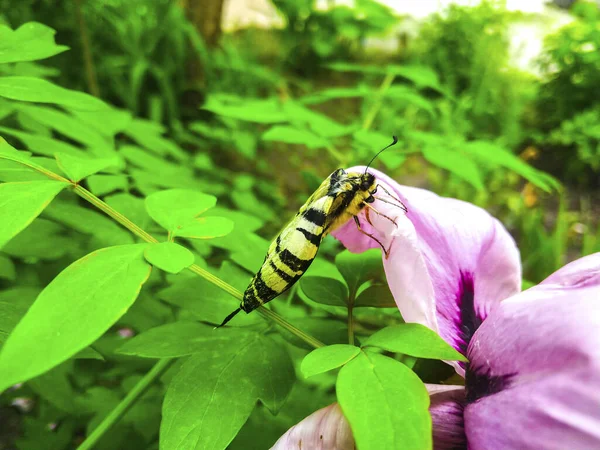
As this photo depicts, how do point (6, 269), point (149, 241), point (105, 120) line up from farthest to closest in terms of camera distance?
point (105, 120)
point (6, 269)
point (149, 241)

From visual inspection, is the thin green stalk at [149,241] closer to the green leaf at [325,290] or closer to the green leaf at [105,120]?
the green leaf at [325,290]

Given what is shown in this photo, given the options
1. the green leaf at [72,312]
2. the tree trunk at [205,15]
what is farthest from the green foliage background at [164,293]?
the tree trunk at [205,15]

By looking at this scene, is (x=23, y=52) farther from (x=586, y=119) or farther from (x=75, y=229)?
(x=586, y=119)

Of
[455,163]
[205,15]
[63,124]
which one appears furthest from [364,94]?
[205,15]

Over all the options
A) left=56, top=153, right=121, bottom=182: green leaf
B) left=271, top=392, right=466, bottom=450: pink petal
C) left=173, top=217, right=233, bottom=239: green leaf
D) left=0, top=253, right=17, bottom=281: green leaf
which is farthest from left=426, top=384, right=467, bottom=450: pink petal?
left=0, top=253, right=17, bottom=281: green leaf

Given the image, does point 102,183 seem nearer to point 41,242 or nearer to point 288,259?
point 41,242

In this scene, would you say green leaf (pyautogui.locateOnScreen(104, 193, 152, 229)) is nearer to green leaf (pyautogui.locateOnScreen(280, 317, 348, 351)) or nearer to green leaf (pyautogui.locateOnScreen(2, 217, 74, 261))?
green leaf (pyautogui.locateOnScreen(2, 217, 74, 261))

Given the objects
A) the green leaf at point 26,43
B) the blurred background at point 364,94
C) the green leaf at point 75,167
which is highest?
the green leaf at point 26,43
